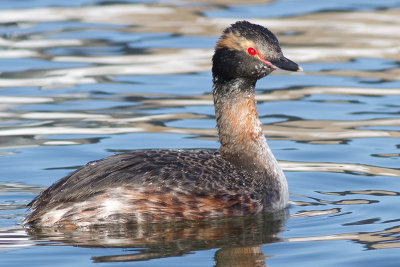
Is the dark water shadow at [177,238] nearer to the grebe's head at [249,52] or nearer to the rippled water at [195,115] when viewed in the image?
the rippled water at [195,115]

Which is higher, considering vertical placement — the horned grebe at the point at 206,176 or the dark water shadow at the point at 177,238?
the horned grebe at the point at 206,176

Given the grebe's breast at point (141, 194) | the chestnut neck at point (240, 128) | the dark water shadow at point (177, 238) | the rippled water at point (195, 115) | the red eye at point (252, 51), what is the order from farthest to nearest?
1. the chestnut neck at point (240, 128)
2. the red eye at point (252, 51)
3. the grebe's breast at point (141, 194)
4. the rippled water at point (195, 115)
5. the dark water shadow at point (177, 238)

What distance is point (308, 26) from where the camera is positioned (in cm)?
2088

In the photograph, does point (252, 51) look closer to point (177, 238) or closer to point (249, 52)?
point (249, 52)

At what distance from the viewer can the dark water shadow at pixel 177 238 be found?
8969 millimetres

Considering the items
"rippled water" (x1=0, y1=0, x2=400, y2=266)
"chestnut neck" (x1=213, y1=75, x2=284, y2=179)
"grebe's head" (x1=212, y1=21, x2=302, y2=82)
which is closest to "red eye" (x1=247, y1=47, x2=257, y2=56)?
"grebe's head" (x1=212, y1=21, x2=302, y2=82)

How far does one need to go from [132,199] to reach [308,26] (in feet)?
39.2

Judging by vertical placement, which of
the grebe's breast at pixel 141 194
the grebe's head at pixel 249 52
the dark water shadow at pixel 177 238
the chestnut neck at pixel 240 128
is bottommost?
the dark water shadow at pixel 177 238

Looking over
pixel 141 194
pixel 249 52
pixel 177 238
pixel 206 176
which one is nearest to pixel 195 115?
pixel 249 52

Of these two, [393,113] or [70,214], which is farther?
[393,113]

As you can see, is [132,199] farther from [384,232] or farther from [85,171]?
[384,232]

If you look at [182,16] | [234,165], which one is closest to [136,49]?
[182,16]

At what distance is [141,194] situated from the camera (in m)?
9.59

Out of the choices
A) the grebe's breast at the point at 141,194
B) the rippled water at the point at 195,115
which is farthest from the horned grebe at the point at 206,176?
the rippled water at the point at 195,115
